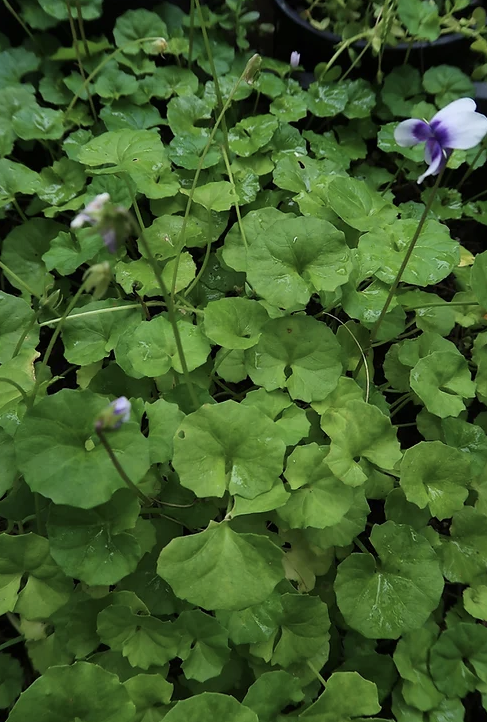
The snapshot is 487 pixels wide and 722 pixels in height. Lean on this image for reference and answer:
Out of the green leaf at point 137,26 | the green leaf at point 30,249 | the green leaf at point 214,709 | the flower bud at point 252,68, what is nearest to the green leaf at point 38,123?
the green leaf at point 30,249

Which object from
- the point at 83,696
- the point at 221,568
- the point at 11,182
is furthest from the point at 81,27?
the point at 83,696

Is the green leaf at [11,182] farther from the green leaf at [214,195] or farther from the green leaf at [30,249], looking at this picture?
the green leaf at [214,195]

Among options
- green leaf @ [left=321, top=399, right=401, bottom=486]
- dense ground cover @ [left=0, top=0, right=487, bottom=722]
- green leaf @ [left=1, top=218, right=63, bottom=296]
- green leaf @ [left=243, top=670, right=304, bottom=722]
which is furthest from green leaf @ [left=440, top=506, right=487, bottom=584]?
green leaf @ [left=1, top=218, right=63, bottom=296]

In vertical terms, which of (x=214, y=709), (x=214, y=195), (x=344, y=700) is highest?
(x=214, y=195)

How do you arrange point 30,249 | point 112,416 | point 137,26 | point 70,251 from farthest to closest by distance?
point 137,26
point 30,249
point 70,251
point 112,416

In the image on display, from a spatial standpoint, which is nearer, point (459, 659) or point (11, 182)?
point (459, 659)

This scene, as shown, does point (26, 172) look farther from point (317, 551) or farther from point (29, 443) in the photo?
point (317, 551)

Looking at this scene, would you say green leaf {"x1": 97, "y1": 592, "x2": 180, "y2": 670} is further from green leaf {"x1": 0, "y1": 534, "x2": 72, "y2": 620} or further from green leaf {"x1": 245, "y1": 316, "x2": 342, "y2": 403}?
green leaf {"x1": 245, "y1": 316, "x2": 342, "y2": 403}

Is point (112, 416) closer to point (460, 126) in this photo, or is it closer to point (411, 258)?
point (460, 126)

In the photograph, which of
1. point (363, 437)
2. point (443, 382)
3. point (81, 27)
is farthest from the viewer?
point (81, 27)
